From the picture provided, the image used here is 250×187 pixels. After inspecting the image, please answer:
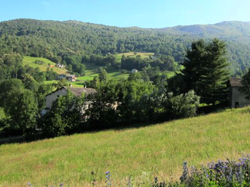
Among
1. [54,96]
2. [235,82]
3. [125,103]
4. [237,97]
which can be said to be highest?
[235,82]

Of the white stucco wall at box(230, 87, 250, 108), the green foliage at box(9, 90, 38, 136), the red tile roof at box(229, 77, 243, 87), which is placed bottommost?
the green foliage at box(9, 90, 38, 136)

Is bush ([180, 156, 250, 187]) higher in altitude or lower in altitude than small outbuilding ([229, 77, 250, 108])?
higher

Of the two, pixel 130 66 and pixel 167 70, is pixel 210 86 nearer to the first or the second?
pixel 167 70

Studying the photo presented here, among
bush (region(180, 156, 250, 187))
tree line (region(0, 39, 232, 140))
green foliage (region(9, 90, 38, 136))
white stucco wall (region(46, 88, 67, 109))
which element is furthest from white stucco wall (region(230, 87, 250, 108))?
bush (region(180, 156, 250, 187))

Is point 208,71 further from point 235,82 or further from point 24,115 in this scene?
point 24,115

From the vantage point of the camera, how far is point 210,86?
3459 centimetres

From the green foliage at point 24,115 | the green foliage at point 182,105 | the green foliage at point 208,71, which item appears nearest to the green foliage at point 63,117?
the green foliage at point 24,115

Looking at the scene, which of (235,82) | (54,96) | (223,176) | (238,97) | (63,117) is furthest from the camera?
(54,96)

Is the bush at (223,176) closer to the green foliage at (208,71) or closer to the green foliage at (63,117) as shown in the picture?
the green foliage at (63,117)

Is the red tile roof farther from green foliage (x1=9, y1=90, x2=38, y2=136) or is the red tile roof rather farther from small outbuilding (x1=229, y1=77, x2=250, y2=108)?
green foliage (x1=9, y1=90, x2=38, y2=136)

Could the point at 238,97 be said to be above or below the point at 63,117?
above

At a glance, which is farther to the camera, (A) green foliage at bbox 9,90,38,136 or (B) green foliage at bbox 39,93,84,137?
(A) green foliage at bbox 9,90,38,136

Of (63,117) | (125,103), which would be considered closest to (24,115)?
(63,117)

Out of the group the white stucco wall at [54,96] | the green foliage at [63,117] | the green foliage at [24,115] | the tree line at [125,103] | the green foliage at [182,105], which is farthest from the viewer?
the white stucco wall at [54,96]
